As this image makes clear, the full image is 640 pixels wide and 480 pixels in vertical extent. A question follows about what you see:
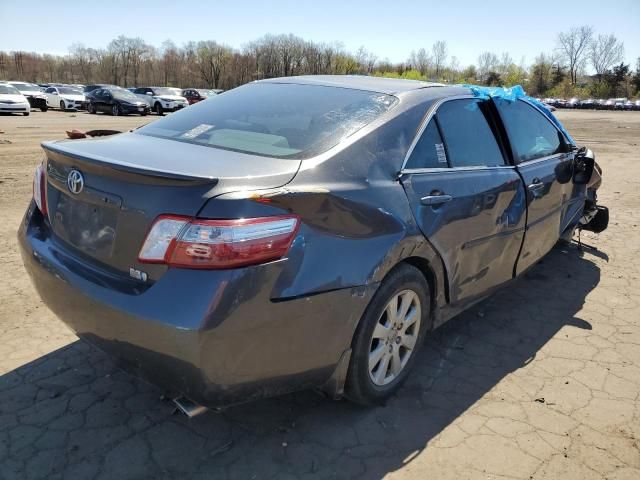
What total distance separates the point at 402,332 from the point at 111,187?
159cm

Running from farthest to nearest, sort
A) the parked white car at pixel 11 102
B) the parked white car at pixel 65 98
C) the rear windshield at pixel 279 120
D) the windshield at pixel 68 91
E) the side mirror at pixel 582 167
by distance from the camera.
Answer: the windshield at pixel 68 91 → the parked white car at pixel 65 98 → the parked white car at pixel 11 102 → the side mirror at pixel 582 167 → the rear windshield at pixel 279 120

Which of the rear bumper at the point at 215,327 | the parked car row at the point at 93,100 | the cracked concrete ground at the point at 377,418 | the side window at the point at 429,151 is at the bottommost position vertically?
the cracked concrete ground at the point at 377,418

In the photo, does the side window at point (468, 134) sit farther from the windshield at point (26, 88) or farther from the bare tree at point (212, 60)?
the bare tree at point (212, 60)

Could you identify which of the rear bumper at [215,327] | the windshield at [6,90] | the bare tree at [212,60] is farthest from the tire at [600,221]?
the bare tree at [212,60]

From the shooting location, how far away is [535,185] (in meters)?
3.74

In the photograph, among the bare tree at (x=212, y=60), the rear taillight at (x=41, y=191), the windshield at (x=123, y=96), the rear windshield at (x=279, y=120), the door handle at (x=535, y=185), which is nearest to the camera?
the rear windshield at (x=279, y=120)

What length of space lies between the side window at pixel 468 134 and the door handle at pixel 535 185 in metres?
0.36

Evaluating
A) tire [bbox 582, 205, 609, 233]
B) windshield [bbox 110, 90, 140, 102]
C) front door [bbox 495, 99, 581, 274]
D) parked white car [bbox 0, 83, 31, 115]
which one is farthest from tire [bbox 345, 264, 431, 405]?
windshield [bbox 110, 90, 140, 102]

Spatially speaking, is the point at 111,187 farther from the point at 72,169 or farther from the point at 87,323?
the point at 87,323

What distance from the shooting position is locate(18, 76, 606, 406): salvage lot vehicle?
1.94 m

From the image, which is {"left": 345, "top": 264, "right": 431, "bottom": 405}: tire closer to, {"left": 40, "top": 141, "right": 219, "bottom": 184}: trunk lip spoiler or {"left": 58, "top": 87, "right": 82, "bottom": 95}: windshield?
{"left": 40, "top": 141, "right": 219, "bottom": 184}: trunk lip spoiler

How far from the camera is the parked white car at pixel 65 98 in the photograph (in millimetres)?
32156

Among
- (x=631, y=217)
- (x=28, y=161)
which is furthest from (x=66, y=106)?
(x=631, y=217)

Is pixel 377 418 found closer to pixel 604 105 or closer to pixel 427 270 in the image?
pixel 427 270
